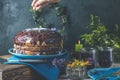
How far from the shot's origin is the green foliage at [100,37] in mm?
2724

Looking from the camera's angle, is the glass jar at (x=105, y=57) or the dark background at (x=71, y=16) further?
the dark background at (x=71, y=16)

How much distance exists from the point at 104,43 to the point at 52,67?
63 cm

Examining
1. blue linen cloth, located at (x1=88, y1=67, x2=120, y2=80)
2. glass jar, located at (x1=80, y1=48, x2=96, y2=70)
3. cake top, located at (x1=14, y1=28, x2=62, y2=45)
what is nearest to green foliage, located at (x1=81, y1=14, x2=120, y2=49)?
glass jar, located at (x1=80, y1=48, x2=96, y2=70)

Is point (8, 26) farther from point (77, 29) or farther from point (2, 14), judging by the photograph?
point (77, 29)

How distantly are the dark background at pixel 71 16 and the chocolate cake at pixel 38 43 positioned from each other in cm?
84

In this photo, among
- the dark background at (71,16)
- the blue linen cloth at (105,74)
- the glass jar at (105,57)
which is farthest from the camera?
the dark background at (71,16)

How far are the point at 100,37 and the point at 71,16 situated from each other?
19.4 inches

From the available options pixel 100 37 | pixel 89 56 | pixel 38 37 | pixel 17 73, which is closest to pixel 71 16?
pixel 100 37

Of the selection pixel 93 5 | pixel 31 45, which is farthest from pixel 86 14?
pixel 31 45

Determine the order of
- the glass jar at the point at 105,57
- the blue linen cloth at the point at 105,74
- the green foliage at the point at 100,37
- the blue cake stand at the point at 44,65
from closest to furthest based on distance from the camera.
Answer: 1. the blue linen cloth at the point at 105,74
2. the blue cake stand at the point at 44,65
3. the glass jar at the point at 105,57
4. the green foliage at the point at 100,37

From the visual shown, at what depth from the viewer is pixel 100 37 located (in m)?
2.77

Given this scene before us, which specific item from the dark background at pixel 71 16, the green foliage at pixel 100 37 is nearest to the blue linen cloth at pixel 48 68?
the green foliage at pixel 100 37

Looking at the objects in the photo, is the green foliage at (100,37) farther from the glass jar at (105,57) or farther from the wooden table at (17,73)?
the wooden table at (17,73)

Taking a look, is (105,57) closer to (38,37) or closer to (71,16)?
(38,37)
